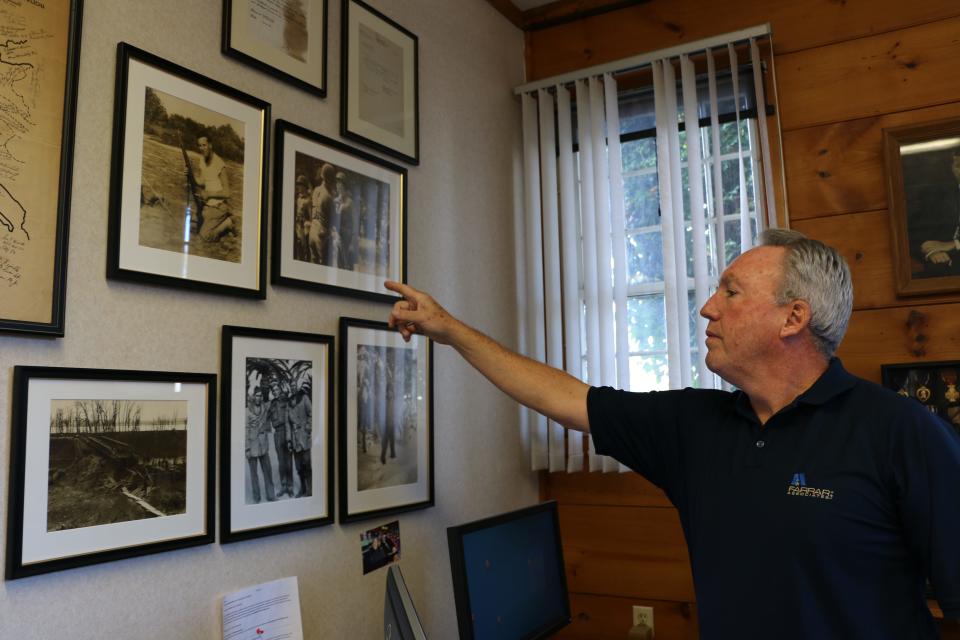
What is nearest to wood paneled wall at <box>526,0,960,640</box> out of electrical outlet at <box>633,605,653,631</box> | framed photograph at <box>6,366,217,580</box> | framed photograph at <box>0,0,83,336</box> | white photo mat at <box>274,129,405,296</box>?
electrical outlet at <box>633,605,653,631</box>

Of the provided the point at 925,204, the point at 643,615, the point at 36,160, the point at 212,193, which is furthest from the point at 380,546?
the point at 925,204

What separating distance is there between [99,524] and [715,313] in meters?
1.24

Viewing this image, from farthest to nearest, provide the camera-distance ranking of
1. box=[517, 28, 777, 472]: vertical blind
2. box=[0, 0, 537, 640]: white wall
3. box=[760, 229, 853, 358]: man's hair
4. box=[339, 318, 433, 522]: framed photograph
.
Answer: box=[517, 28, 777, 472]: vertical blind < box=[339, 318, 433, 522]: framed photograph < box=[760, 229, 853, 358]: man's hair < box=[0, 0, 537, 640]: white wall

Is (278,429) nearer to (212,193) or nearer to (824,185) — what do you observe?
(212,193)

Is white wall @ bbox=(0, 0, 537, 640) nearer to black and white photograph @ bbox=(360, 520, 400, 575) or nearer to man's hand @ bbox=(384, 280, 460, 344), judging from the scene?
black and white photograph @ bbox=(360, 520, 400, 575)

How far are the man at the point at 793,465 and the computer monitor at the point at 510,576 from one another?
428 millimetres

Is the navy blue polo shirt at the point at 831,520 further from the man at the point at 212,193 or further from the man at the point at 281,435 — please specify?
the man at the point at 212,193

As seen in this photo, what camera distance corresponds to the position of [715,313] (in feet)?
5.36

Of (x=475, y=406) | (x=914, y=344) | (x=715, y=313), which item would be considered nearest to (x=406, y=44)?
(x=475, y=406)

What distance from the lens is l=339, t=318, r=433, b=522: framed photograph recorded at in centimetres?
198

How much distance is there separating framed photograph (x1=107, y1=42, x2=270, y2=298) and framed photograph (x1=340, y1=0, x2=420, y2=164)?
364 mm

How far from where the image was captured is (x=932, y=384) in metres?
2.36

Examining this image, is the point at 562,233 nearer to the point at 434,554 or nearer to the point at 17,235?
the point at 434,554

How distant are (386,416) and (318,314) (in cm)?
36
